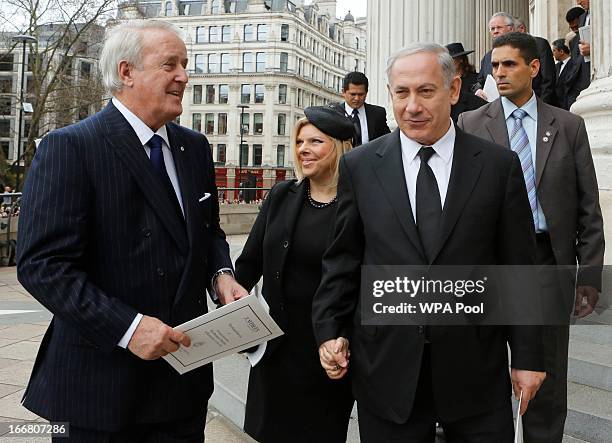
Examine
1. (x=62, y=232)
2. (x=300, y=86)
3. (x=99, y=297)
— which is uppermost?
(x=300, y=86)

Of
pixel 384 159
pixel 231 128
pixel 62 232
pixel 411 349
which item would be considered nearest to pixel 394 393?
pixel 411 349

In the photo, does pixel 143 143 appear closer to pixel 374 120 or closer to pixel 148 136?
pixel 148 136

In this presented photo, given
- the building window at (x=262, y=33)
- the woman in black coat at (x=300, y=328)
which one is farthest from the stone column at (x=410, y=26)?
the building window at (x=262, y=33)

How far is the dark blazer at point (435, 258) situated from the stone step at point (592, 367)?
189cm

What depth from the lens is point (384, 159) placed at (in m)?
2.24

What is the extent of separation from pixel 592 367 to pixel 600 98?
8.31ft

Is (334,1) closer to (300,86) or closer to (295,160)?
(300,86)

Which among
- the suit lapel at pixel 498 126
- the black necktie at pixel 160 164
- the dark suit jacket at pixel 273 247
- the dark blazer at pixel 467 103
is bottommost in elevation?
the dark suit jacket at pixel 273 247

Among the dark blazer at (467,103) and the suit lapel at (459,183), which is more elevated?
the dark blazer at (467,103)

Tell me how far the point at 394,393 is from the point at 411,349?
16 cm

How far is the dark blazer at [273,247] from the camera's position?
2.96 metres

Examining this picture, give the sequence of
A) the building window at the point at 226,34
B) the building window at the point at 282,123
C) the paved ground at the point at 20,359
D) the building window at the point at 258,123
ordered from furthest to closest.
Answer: the building window at the point at 226,34 → the building window at the point at 282,123 → the building window at the point at 258,123 → the paved ground at the point at 20,359

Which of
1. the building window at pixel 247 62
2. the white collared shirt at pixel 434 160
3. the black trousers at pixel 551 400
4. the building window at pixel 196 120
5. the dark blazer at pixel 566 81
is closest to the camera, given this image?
the white collared shirt at pixel 434 160

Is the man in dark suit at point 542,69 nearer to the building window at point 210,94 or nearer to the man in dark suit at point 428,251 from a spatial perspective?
the man in dark suit at point 428,251
